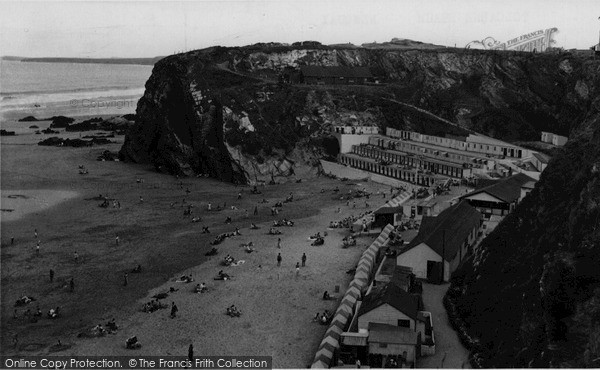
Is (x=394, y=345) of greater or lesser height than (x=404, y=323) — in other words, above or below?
below

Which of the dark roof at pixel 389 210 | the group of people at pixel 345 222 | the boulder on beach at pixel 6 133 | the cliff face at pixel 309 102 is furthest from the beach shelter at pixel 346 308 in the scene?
the boulder on beach at pixel 6 133

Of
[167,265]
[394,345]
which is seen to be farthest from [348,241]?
[394,345]

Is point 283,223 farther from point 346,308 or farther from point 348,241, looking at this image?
point 346,308

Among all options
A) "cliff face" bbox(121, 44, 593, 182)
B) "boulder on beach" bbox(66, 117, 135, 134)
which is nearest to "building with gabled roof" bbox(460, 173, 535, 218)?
"cliff face" bbox(121, 44, 593, 182)

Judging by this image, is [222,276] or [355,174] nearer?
[222,276]

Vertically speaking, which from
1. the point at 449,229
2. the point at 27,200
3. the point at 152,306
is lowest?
the point at 152,306

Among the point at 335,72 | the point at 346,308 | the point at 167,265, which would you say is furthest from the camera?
the point at 335,72
